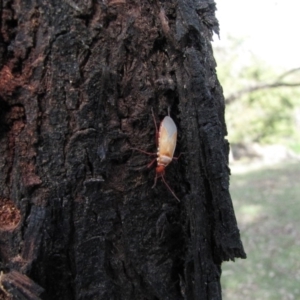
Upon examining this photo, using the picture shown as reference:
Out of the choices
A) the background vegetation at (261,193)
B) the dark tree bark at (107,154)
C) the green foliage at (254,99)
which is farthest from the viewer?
the green foliage at (254,99)

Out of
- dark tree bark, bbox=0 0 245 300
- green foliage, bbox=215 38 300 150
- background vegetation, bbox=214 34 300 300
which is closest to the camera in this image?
dark tree bark, bbox=0 0 245 300

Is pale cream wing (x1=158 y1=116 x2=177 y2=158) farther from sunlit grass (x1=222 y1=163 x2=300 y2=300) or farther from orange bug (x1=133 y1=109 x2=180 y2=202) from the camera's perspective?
sunlit grass (x1=222 y1=163 x2=300 y2=300)

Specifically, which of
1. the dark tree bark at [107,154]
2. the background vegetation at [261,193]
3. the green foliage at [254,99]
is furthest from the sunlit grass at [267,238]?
the dark tree bark at [107,154]

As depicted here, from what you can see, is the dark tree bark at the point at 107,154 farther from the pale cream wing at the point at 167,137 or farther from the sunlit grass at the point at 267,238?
the sunlit grass at the point at 267,238

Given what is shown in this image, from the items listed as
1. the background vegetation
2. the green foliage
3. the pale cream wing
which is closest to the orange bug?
the pale cream wing

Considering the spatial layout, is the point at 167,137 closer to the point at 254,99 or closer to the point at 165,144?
the point at 165,144

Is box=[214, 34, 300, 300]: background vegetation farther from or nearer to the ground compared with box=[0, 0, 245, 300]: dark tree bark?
farther from the ground

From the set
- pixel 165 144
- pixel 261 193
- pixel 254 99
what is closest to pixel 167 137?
pixel 165 144

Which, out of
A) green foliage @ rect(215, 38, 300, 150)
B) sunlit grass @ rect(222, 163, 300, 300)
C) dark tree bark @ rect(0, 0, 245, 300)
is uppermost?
green foliage @ rect(215, 38, 300, 150)
